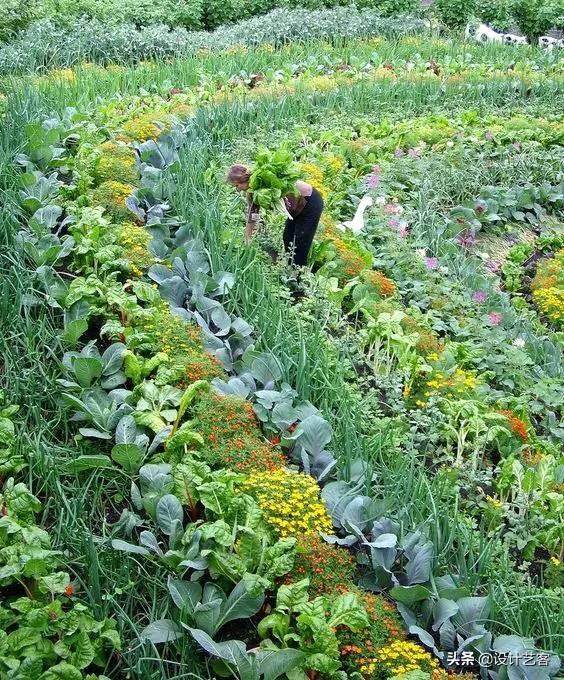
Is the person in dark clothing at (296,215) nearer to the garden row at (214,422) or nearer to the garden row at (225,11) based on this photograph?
the garden row at (214,422)

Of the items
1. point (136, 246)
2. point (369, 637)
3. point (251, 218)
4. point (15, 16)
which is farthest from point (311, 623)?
point (15, 16)

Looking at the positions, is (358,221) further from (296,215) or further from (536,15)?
(536,15)

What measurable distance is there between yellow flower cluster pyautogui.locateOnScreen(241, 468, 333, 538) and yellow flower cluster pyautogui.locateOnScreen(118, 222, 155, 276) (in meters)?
1.79

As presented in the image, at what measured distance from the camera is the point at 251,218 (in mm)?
5125

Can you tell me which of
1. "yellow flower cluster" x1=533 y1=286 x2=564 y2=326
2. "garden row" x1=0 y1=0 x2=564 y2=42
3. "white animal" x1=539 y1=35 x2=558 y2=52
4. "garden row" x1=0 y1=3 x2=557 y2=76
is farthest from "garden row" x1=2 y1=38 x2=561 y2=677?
"white animal" x1=539 y1=35 x2=558 y2=52

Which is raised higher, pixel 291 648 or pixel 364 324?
pixel 291 648

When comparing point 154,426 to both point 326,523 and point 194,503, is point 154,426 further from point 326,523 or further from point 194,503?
point 326,523

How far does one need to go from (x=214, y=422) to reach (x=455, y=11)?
14.6 metres

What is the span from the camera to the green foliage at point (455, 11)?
51.8 feet

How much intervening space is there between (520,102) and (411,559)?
8107 mm

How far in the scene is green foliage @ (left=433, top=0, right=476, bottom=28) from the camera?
51.8 feet

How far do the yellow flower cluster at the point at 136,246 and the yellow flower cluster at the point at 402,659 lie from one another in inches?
99.8

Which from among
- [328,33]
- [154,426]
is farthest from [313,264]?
[328,33]

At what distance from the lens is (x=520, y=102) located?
32.2 ft
